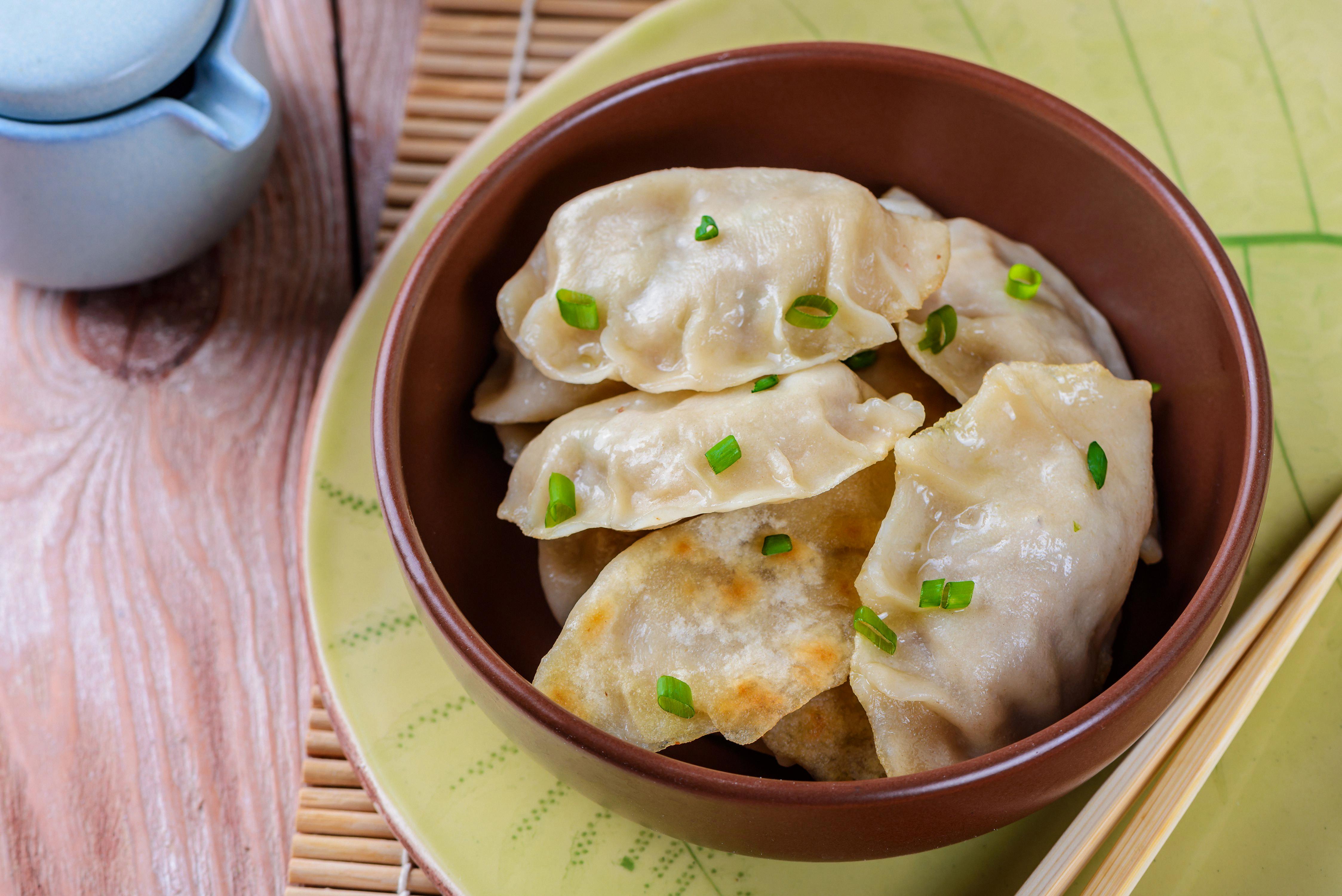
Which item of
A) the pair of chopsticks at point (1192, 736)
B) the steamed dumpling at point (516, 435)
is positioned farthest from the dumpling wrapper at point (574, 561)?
the pair of chopsticks at point (1192, 736)

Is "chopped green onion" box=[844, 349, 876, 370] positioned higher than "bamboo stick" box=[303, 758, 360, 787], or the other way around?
"chopped green onion" box=[844, 349, 876, 370]

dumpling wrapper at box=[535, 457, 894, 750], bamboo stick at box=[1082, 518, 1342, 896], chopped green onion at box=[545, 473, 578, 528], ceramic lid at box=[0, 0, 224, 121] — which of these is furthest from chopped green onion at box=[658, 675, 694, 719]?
ceramic lid at box=[0, 0, 224, 121]

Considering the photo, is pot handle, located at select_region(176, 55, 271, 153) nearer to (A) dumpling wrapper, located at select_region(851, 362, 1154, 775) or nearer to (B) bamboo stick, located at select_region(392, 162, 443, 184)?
(B) bamboo stick, located at select_region(392, 162, 443, 184)

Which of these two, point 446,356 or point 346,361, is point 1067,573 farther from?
point 346,361

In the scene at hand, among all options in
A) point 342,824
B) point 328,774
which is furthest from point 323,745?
point 342,824

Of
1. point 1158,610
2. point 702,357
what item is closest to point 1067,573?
point 1158,610

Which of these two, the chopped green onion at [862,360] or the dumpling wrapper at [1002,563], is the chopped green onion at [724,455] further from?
the chopped green onion at [862,360]

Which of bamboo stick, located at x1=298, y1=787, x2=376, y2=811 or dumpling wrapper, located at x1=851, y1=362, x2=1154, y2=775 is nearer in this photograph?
dumpling wrapper, located at x1=851, y1=362, x2=1154, y2=775
